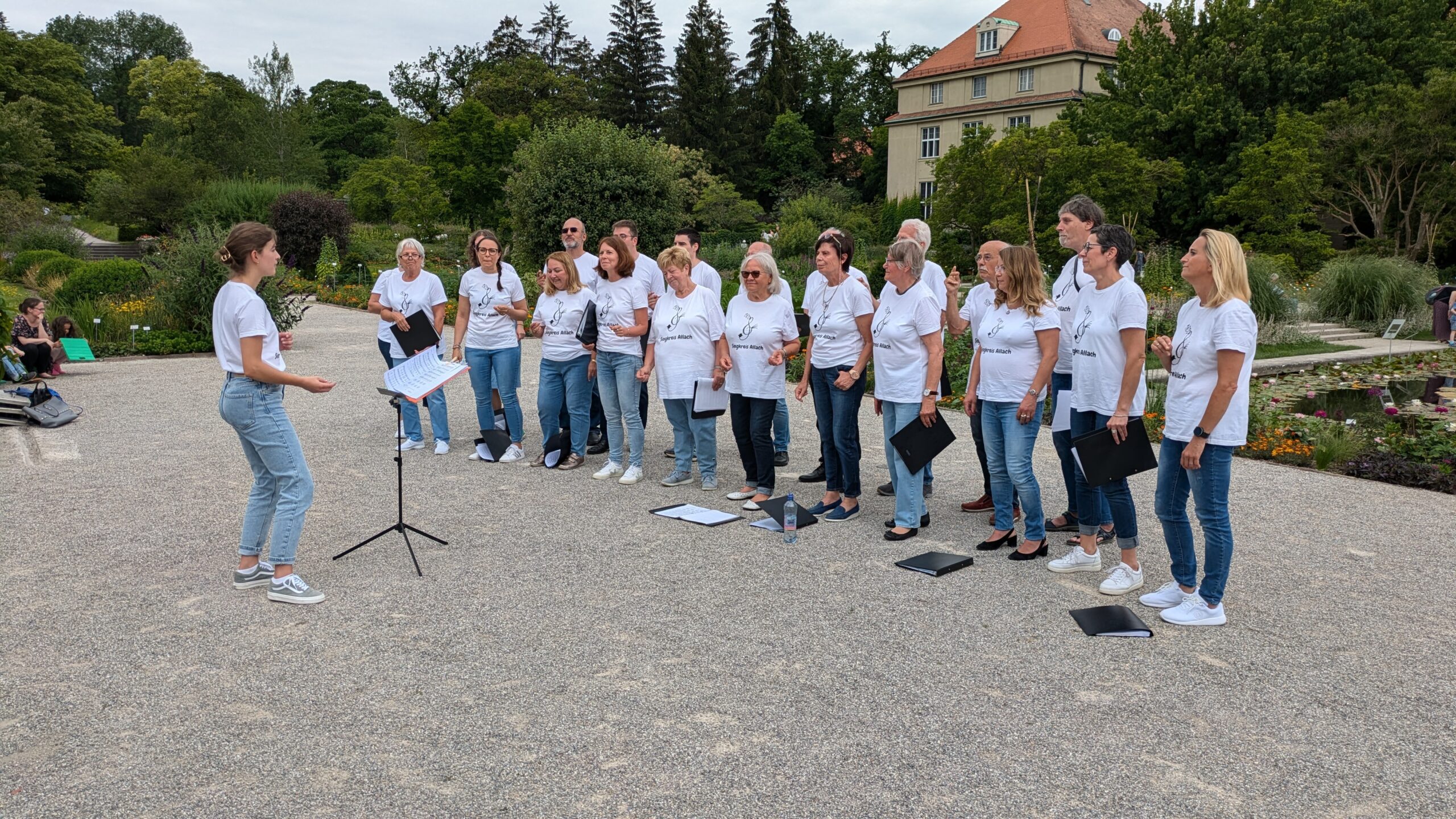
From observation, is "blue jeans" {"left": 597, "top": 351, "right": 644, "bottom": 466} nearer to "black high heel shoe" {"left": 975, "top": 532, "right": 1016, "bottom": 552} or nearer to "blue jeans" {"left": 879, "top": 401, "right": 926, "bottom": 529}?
"blue jeans" {"left": 879, "top": 401, "right": 926, "bottom": 529}

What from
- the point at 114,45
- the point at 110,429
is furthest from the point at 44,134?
the point at 114,45

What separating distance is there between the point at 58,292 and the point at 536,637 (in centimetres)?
1856

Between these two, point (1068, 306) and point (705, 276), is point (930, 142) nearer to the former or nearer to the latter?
point (705, 276)

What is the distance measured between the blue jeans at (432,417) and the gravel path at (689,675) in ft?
6.04

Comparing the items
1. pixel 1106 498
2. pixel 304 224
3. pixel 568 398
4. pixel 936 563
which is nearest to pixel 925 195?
pixel 304 224

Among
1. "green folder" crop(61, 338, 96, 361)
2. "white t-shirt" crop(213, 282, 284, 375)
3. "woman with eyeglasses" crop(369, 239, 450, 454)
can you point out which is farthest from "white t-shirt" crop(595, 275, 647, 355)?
"green folder" crop(61, 338, 96, 361)

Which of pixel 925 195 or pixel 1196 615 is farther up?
pixel 925 195

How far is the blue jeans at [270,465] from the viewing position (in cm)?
482

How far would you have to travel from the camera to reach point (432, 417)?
8.79 m

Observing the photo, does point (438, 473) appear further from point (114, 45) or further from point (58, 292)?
point (114, 45)

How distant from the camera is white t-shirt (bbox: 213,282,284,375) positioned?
4633mm

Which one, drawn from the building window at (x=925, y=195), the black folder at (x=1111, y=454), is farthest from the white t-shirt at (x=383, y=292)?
the building window at (x=925, y=195)

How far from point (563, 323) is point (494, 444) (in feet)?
4.07

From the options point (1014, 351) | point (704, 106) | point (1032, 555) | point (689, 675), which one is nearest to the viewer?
point (689, 675)
